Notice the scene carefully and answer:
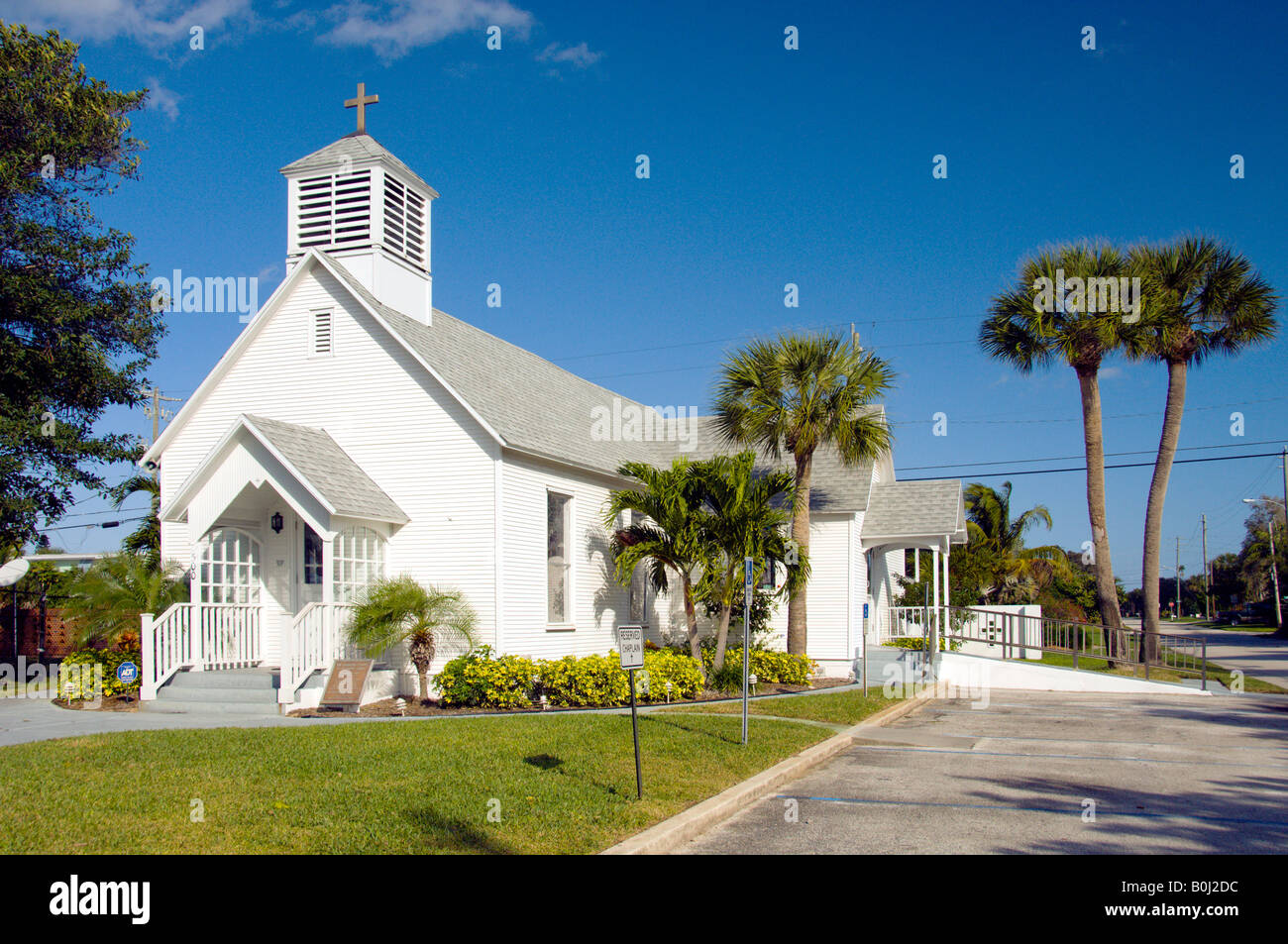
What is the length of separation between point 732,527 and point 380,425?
6.56 m

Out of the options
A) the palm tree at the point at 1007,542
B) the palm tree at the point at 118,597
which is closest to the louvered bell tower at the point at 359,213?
the palm tree at the point at 118,597

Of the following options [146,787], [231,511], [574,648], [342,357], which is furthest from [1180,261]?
[146,787]

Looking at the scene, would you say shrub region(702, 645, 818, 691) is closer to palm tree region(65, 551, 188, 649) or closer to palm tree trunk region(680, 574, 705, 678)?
palm tree trunk region(680, 574, 705, 678)

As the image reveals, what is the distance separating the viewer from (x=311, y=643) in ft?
51.1

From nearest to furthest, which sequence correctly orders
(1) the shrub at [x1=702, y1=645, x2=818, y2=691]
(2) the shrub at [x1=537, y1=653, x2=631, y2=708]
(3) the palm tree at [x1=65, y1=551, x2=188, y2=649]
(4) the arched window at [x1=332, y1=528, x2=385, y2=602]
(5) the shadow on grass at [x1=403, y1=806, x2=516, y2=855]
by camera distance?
(5) the shadow on grass at [x1=403, y1=806, x2=516, y2=855] → (4) the arched window at [x1=332, y1=528, x2=385, y2=602] → (2) the shrub at [x1=537, y1=653, x2=631, y2=708] → (3) the palm tree at [x1=65, y1=551, x2=188, y2=649] → (1) the shrub at [x1=702, y1=645, x2=818, y2=691]

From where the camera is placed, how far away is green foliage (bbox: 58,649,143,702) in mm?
16484

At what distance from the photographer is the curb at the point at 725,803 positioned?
23.8 feet

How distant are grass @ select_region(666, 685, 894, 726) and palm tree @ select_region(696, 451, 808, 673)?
7.77 ft

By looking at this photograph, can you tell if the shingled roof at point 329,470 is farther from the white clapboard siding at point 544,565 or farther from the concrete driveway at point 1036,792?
the concrete driveway at point 1036,792

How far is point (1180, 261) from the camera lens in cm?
2592

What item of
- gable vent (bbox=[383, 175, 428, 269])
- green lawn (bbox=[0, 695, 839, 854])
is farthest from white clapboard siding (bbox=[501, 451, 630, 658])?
gable vent (bbox=[383, 175, 428, 269])

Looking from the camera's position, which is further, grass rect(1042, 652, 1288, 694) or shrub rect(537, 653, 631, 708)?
grass rect(1042, 652, 1288, 694)
